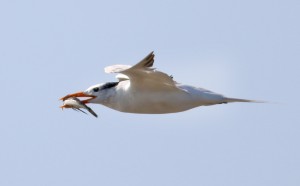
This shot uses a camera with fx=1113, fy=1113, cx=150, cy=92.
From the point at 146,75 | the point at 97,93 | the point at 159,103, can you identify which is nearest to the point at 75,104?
the point at 97,93

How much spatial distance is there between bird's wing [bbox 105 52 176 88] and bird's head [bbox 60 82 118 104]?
60 cm

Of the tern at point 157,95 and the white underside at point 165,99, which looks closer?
the tern at point 157,95

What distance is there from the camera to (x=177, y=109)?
23.0 metres

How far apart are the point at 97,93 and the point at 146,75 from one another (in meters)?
2.09

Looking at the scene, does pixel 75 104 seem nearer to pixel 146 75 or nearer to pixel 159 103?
→ pixel 159 103

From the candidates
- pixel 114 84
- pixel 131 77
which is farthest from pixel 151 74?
pixel 114 84

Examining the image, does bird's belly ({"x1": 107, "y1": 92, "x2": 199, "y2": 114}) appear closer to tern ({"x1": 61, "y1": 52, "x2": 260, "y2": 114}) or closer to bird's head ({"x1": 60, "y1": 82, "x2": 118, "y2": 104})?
tern ({"x1": 61, "y1": 52, "x2": 260, "y2": 114})

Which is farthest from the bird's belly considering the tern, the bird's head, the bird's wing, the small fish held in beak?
the small fish held in beak

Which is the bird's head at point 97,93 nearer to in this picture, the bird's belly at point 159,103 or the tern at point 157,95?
the tern at point 157,95

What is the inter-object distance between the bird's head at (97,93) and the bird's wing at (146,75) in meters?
0.60

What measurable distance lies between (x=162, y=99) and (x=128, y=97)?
786mm

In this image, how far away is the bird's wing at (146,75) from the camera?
2141 cm

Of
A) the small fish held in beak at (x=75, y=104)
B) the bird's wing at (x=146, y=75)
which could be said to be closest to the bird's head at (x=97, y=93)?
the small fish held in beak at (x=75, y=104)

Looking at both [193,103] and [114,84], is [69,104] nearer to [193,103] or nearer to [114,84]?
[114,84]
